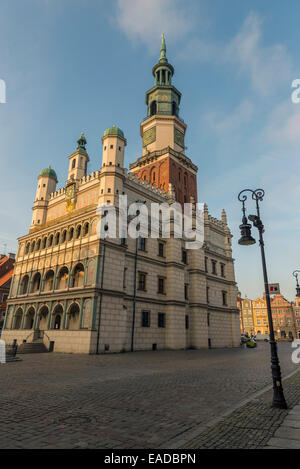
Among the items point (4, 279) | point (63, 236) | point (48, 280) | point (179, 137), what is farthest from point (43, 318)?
point (179, 137)

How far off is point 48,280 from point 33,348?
8.08 meters

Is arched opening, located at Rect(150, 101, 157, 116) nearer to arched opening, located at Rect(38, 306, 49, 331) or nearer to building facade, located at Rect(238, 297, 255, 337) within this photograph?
arched opening, located at Rect(38, 306, 49, 331)

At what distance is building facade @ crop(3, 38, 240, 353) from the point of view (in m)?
27.4

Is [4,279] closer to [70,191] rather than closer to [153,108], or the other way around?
[70,191]

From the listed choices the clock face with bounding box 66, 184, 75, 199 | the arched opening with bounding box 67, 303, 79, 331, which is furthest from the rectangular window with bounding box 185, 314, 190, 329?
the clock face with bounding box 66, 184, 75, 199

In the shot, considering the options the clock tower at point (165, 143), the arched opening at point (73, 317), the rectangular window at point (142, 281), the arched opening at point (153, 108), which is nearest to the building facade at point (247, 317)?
the clock tower at point (165, 143)

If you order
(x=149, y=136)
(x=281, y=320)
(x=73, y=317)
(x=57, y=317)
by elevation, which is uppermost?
(x=149, y=136)

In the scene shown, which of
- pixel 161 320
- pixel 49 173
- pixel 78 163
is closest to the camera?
pixel 161 320

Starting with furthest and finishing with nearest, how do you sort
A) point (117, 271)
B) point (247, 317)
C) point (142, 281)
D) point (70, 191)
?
1. point (247, 317)
2. point (70, 191)
3. point (142, 281)
4. point (117, 271)

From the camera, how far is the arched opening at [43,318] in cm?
3169

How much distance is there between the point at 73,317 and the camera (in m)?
28.8

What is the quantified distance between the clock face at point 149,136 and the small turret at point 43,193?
15.5m

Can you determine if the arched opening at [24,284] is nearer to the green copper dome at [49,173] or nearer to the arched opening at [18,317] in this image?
the arched opening at [18,317]
